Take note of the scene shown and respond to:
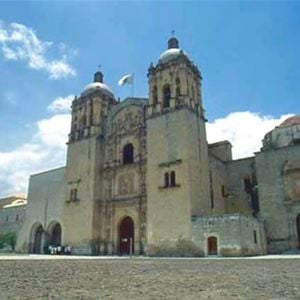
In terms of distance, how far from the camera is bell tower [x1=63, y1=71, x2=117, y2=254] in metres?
28.7

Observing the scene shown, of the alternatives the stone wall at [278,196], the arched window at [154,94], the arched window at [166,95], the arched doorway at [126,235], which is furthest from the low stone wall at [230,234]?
the arched window at [154,94]

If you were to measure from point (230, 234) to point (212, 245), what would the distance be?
5.14 feet

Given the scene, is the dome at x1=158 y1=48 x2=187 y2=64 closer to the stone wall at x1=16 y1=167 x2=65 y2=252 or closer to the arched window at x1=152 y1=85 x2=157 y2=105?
the arched window at x1=152 y1=85 x2=157 y2=105

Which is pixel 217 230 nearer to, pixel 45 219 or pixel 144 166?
pixel 144 166

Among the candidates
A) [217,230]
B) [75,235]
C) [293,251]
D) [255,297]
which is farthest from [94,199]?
[255,297]

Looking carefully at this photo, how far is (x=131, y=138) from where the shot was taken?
2928 centimetres

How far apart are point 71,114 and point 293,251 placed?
22.1 metres

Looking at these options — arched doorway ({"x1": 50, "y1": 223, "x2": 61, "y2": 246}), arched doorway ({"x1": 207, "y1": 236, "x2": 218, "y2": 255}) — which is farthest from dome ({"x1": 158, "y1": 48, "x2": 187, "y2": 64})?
arched doorway ({"x1": 50, "y1": 223, "x2": 61, "y2": 246})

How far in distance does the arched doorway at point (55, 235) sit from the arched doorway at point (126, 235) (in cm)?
798

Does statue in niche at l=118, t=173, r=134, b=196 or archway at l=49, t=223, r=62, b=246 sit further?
archway at l=49, t=223, r=62, b=246

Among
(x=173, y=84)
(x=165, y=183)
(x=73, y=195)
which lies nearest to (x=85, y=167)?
(x=73, y=195)

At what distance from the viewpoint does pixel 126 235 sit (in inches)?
1102

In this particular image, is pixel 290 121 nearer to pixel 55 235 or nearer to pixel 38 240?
pixel 55 235

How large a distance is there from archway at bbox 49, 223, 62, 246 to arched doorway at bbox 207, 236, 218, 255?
1643cm
